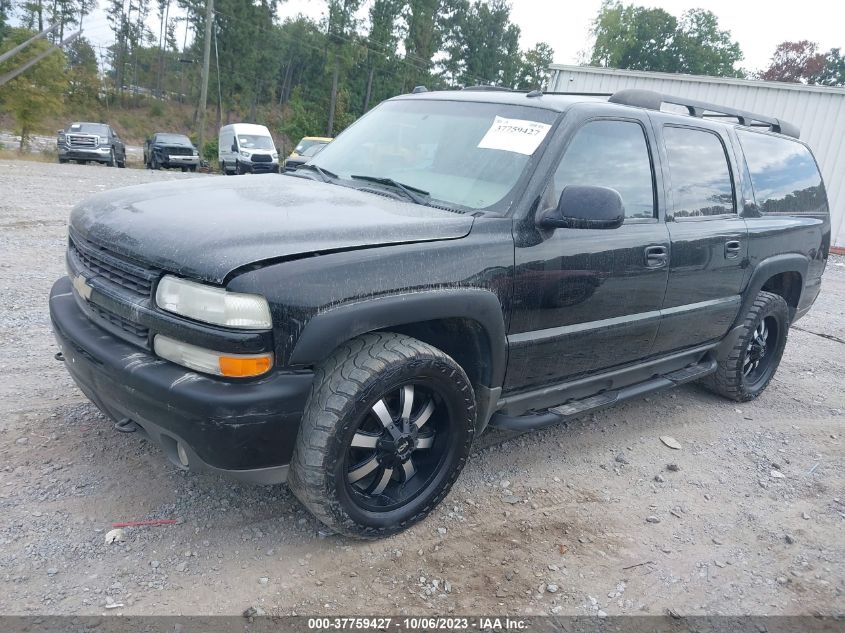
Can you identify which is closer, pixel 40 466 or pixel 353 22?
pixel 40 466

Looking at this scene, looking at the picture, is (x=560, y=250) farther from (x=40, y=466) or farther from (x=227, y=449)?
(x=40, y=466)

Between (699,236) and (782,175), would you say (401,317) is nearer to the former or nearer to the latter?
(699,236)

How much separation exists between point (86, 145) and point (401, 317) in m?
24.6

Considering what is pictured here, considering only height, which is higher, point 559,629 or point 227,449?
point 227,449

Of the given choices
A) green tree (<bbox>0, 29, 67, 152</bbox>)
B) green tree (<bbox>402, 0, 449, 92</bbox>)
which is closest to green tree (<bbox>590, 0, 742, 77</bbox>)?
green tree (<bbox>402, 0, 449, 92</bbox>)

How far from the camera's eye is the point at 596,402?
11.6 feet

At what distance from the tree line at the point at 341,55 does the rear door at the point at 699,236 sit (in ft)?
151

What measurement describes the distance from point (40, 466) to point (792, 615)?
3309 millimetres

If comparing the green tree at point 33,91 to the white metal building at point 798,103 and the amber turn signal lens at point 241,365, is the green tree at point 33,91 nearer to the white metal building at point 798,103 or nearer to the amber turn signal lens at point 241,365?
the white metal building at point 798,103

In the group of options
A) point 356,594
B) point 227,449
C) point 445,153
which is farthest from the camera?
point 445,153

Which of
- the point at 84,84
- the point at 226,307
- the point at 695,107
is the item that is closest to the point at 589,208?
the point at 226,307

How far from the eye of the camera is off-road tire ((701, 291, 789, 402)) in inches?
175

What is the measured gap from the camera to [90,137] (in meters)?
23.0

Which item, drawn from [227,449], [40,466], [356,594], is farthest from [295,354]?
[40,466]
